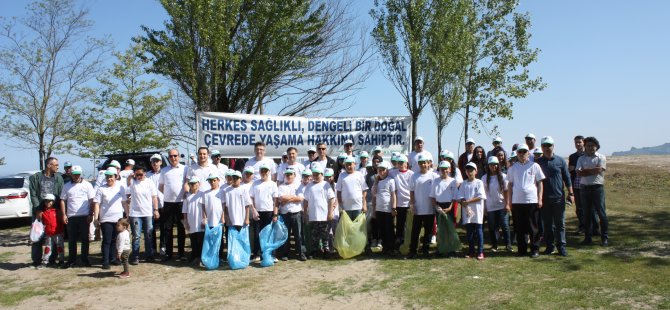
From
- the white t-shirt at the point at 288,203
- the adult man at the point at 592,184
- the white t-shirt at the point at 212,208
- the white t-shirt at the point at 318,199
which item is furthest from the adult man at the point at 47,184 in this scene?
the adult man at the point at 592,184

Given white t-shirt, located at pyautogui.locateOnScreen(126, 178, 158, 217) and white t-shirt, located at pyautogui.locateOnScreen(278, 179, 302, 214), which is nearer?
white t-shirt, located at pyautogui.locateOnScreen(126, 178, 158, 217)

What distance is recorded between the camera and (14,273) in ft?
27.2

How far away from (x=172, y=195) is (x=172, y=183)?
0.65 ft

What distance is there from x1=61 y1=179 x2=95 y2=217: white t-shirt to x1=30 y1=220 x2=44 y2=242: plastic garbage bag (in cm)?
52

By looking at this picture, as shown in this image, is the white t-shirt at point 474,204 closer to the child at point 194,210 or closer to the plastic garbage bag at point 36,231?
the child at point 194,210

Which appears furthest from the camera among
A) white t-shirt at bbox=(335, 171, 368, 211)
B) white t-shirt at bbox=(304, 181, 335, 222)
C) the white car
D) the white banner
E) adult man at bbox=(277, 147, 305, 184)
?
the white car

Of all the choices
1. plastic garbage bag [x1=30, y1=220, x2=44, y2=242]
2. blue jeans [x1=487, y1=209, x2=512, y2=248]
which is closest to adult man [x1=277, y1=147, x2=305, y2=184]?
blue jeans [x1=487, y1=209, x2=512, y2=248]

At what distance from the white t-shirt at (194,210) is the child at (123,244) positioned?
898mm

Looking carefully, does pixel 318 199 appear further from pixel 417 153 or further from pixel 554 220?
pixel 554 220

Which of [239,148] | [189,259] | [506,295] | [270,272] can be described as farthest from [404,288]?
[239,148]

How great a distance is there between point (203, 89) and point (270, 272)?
6755mm

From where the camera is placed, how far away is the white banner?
11.0 meters

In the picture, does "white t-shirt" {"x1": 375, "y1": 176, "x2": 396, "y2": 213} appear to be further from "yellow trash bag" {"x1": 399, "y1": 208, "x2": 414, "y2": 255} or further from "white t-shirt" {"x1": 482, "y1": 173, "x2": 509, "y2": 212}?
"white t-shirt" {"x1": 482, "y1": 173, "x2": 509, "y2": 212}

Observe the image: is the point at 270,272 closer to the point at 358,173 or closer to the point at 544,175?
the point at 358,173
